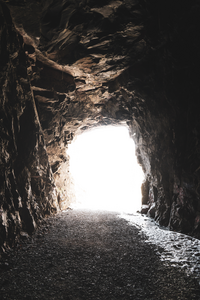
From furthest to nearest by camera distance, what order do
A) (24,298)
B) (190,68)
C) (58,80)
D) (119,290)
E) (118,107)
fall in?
(118,107)
(58,80)
(190,68)
(119,290)
(24,298)

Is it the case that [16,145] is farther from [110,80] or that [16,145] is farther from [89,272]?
[110,80]

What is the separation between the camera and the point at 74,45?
977cm

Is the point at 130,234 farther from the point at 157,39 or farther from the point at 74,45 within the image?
the point at 74,45

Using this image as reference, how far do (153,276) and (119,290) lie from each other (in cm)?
132

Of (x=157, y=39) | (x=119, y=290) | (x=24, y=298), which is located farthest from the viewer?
(x=157, y=39)

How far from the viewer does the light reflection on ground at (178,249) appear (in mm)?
5848

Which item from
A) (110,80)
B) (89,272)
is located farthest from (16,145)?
(110,80)

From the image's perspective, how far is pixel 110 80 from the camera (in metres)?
13.7

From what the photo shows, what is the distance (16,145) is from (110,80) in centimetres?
922

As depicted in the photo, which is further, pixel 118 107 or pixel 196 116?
pixel 118 107

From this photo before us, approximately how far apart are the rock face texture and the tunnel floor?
67.0 inches

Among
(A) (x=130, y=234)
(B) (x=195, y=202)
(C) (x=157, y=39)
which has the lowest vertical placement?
(A) (x=130, y=234)

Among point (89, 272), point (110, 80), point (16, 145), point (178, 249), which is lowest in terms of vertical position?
point (178, 249)

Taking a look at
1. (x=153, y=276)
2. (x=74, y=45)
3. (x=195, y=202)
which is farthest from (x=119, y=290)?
(x=74, y=45)
